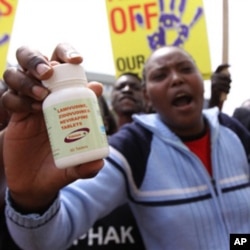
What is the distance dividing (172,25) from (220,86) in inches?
19.2

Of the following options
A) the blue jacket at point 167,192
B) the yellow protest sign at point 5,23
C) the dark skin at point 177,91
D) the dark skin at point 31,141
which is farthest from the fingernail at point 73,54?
the yellow protest sign at point 5,23

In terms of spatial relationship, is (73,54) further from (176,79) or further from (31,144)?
(176,79)

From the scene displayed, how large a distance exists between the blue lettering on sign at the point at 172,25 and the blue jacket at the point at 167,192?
135 cm

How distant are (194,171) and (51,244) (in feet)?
1.85

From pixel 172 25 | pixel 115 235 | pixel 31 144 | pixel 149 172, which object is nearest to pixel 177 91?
pixel 149 172

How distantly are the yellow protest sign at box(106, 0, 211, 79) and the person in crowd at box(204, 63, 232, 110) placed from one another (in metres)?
0.16

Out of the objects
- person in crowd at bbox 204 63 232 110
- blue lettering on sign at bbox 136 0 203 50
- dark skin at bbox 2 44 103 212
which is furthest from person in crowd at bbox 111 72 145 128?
dark skin at bbox 2 44 103 212

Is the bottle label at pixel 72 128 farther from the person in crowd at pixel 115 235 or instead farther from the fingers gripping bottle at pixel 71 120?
the person in crowd at pixel 115 235

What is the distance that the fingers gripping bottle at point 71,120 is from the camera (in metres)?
0.82

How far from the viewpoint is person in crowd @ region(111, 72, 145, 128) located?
2703 mm

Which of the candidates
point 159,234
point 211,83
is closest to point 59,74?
point 159,234

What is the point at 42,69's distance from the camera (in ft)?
2.72

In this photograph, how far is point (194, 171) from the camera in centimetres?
148

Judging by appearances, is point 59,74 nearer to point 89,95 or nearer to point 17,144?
point 89,95
